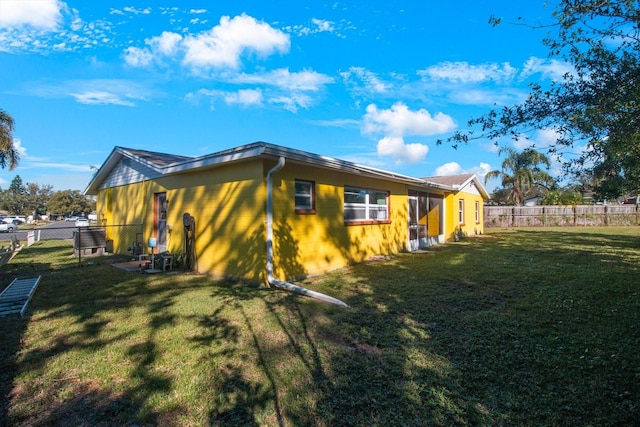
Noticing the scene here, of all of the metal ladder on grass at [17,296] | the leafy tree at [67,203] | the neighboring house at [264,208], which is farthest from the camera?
the leafy tree at [67,203]

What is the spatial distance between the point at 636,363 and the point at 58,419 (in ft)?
16.6

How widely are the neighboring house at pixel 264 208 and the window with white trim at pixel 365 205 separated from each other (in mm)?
29

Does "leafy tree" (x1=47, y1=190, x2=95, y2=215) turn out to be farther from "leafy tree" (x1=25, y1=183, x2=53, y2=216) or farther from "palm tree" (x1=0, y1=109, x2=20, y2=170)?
"palm tree" (x1=0, y1=109, x2=20, y2=170)

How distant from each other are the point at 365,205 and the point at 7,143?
15.6 m

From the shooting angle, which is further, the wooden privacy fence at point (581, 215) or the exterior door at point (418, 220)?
the wooden privacy fence at point (581, 215)

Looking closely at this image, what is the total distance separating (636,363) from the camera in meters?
3.19

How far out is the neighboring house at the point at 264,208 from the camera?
6.54 metres

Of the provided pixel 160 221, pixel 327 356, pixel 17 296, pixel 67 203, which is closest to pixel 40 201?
pixel 67 203

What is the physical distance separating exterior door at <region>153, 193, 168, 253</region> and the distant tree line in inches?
2583

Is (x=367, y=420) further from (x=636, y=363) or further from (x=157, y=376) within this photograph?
(x=636, y=363)

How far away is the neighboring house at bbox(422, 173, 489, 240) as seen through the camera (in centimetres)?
1577

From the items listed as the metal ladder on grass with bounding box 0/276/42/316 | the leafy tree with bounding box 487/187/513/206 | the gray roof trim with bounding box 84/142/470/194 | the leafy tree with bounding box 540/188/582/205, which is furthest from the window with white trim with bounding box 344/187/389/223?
the leafy tree with bounding box 487/187/513/206

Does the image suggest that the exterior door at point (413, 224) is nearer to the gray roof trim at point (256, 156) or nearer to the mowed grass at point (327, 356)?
the gray roof trim at point (256, 156)

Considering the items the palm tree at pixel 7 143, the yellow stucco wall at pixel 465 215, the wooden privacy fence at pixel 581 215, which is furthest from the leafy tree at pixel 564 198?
the palm tree at pixel 7 143
